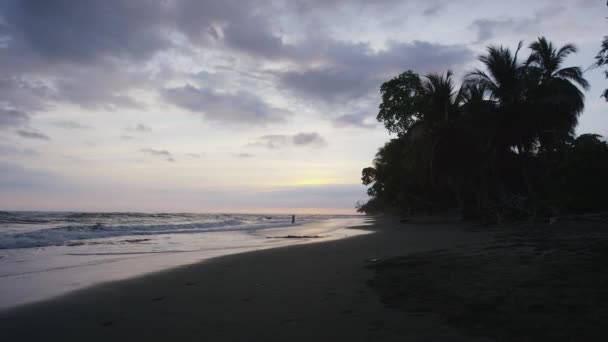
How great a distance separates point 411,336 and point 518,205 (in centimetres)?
1748

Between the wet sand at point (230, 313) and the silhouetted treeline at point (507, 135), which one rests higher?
the silhouetted treeline at point (507, 135)

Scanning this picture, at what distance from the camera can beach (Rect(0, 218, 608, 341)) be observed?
3.27 metres

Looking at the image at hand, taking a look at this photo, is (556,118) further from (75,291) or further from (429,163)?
(75,291)

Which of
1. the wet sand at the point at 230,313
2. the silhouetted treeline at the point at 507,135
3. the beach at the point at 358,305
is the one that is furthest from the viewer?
the silhouetted treeline at the point at 507,135

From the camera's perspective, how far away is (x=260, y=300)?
4754 mm

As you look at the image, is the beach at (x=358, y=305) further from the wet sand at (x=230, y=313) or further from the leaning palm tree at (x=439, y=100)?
the leaning palm tree at (x=439, y=100)

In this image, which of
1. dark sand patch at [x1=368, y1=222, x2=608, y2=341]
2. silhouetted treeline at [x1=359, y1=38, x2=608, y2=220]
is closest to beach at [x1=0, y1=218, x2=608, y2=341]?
dark sand patch at [x1=368, y1=222, x2=608, y2=341]

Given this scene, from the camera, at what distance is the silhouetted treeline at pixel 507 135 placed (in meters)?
20.1

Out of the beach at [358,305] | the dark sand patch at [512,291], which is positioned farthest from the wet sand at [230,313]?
the dark sand patch at [512,291]

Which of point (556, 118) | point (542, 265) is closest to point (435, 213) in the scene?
point (556, 118)

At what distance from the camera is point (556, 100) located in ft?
64.6

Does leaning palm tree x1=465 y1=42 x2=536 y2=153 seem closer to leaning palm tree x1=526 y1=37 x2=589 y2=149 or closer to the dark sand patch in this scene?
leaning palm tree x1=526 y1=37 x2=589 y2=149

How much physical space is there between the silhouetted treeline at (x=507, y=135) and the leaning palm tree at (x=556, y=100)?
5 cm

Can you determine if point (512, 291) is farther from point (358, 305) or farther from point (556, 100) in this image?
point (556, 100)
